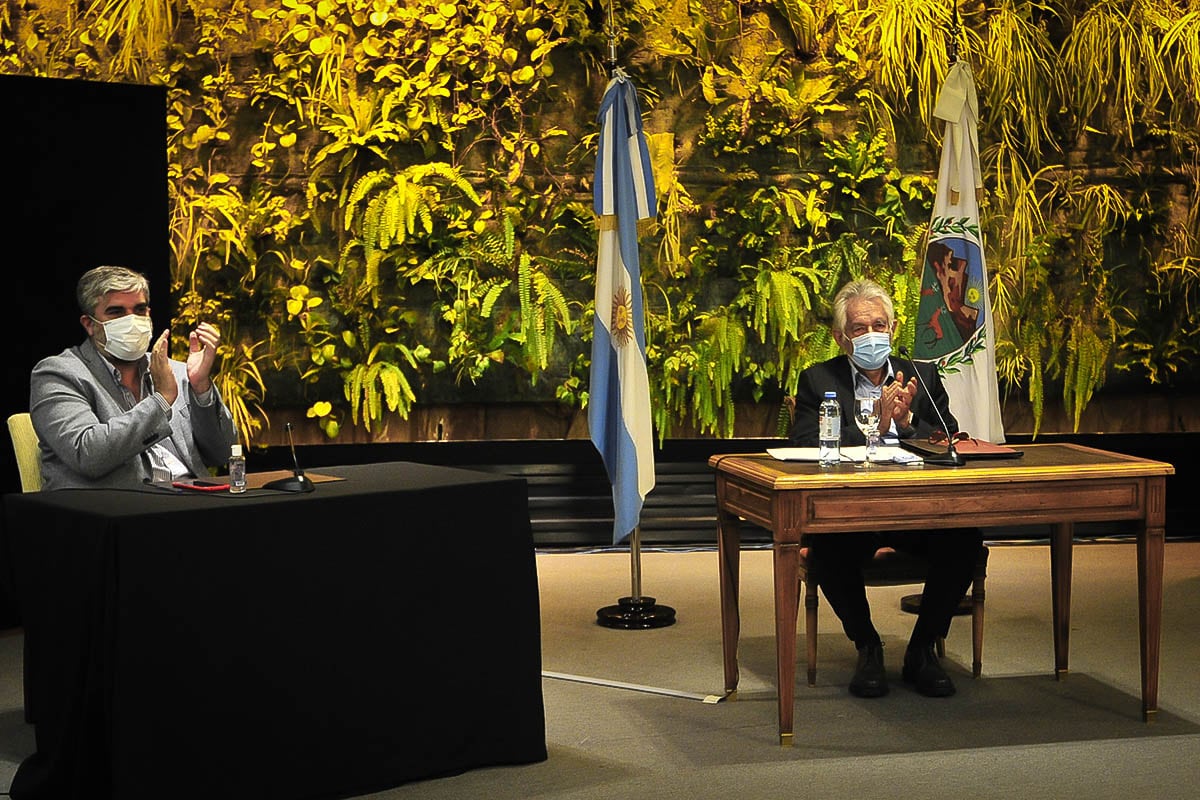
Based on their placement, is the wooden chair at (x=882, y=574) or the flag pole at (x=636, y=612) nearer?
the wooden chair at (x=882, y=574)

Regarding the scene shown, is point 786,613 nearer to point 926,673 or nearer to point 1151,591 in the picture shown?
point 926,673

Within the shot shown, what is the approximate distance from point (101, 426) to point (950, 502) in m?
2.13

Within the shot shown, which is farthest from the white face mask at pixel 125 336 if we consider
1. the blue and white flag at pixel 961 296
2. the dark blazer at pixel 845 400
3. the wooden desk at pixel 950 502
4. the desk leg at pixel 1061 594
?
the blue and white flag at pixel 961 296

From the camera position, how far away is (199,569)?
9.46 feet

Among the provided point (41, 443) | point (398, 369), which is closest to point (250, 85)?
point (398, 369)

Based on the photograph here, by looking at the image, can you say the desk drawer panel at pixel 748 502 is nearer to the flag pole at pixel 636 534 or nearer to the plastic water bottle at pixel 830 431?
the plastic water bottle at pixel 830 431

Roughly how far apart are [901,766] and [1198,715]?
960 millimetres

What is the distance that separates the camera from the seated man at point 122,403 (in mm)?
3516

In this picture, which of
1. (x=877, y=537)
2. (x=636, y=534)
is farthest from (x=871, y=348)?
(x=636, y=534)

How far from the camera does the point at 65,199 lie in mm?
5309

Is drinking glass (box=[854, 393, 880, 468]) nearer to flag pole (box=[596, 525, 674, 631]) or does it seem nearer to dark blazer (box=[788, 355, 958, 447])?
dark blazer (box=[788, 355, 958, 447])

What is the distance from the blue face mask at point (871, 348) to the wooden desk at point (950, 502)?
1.85 ft

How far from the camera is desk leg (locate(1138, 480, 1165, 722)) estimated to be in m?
3.61

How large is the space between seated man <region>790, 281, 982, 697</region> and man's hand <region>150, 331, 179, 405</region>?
1.78m
